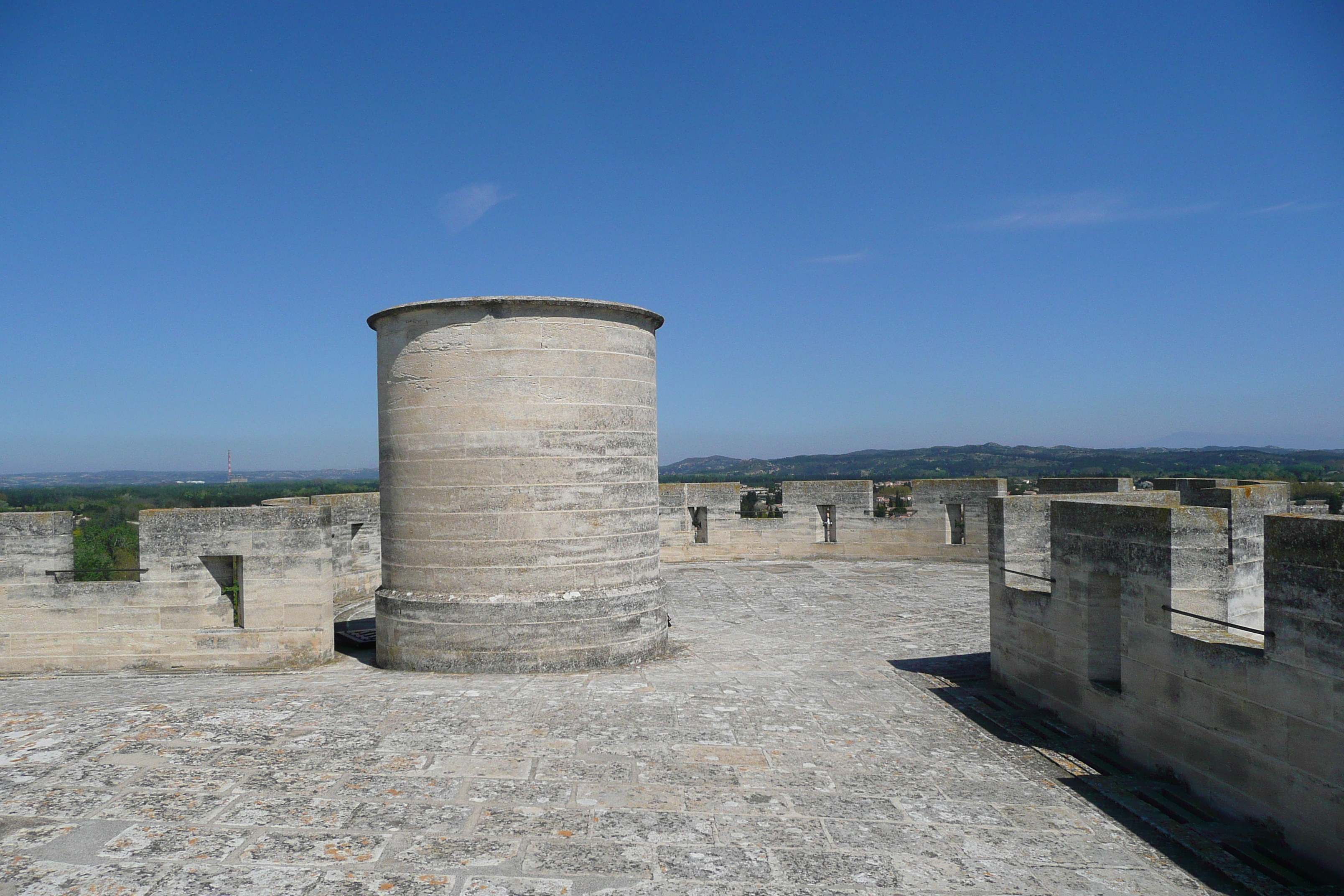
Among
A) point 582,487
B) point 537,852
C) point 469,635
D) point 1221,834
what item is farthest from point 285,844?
point 1221,834

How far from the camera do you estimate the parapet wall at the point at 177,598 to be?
8.43 m

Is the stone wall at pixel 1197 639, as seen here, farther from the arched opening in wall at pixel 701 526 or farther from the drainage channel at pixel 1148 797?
the arched opening in wall at pixel 701 526

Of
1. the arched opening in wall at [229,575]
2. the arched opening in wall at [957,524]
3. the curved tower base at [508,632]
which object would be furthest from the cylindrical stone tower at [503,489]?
the arched opening in wall at [957,524]

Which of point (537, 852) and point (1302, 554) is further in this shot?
point (1302, 554)

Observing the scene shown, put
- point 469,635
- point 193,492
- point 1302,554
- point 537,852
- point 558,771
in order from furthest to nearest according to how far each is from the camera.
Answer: point 193,492
point 469,635
point 558,771
point 1302,554
point 537,852

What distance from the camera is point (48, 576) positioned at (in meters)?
8.55

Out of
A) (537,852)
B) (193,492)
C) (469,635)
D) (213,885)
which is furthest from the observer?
(193,492)

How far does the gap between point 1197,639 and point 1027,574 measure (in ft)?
7.40

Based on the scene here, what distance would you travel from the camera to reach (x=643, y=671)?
8328mm

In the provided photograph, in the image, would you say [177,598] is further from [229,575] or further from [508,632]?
[508,632]

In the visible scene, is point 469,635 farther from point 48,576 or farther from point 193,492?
point 193,492

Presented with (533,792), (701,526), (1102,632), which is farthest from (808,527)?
(533,792)

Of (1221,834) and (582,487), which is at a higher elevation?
(582,487)

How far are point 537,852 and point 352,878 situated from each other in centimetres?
94
